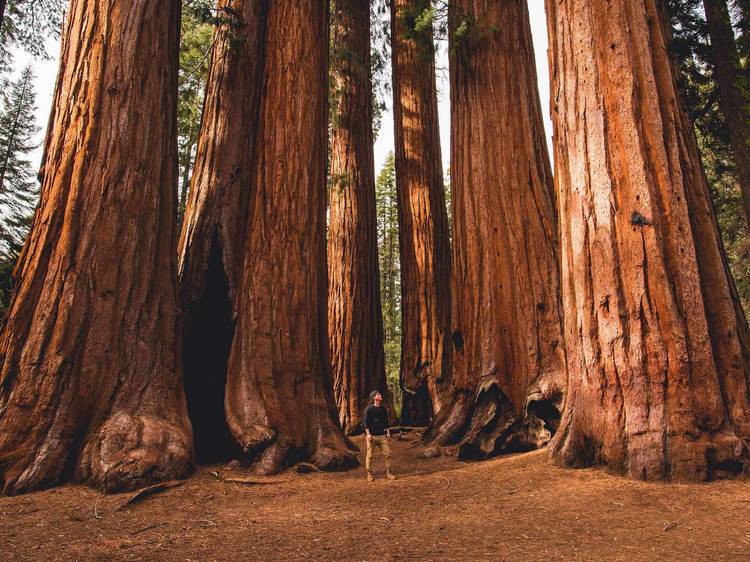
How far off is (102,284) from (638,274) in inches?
187

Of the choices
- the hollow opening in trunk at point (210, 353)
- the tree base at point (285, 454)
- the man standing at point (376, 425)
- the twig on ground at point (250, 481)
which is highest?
the hollow opening in trunk at point (210, 353)

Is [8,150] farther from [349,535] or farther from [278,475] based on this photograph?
[349,535]

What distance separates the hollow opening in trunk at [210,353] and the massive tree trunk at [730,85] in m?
8.79

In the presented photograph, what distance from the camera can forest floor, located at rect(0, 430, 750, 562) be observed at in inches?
115

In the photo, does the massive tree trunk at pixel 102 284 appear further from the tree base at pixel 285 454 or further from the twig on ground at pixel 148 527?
the twig on ground at pixel 148 527

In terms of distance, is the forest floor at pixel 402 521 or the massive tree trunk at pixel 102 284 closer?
the forest floor at pixel 402 521

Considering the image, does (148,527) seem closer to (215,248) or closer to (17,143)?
(215,248)

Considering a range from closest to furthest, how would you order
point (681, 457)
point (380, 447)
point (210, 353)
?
point (681, 457), point (380, 447), point (210, 353)

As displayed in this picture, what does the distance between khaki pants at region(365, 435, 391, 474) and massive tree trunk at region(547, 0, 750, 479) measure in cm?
169

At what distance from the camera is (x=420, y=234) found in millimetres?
11219

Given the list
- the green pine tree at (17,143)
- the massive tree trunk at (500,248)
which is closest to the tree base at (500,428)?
the massive tree trunk at (500,248)

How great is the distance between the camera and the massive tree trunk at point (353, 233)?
32.9ft

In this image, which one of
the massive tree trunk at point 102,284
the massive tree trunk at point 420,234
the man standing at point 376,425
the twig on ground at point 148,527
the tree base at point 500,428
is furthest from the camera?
the massive tree trunk at point 420,234

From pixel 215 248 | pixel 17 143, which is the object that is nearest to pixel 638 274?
pixel 215 248
